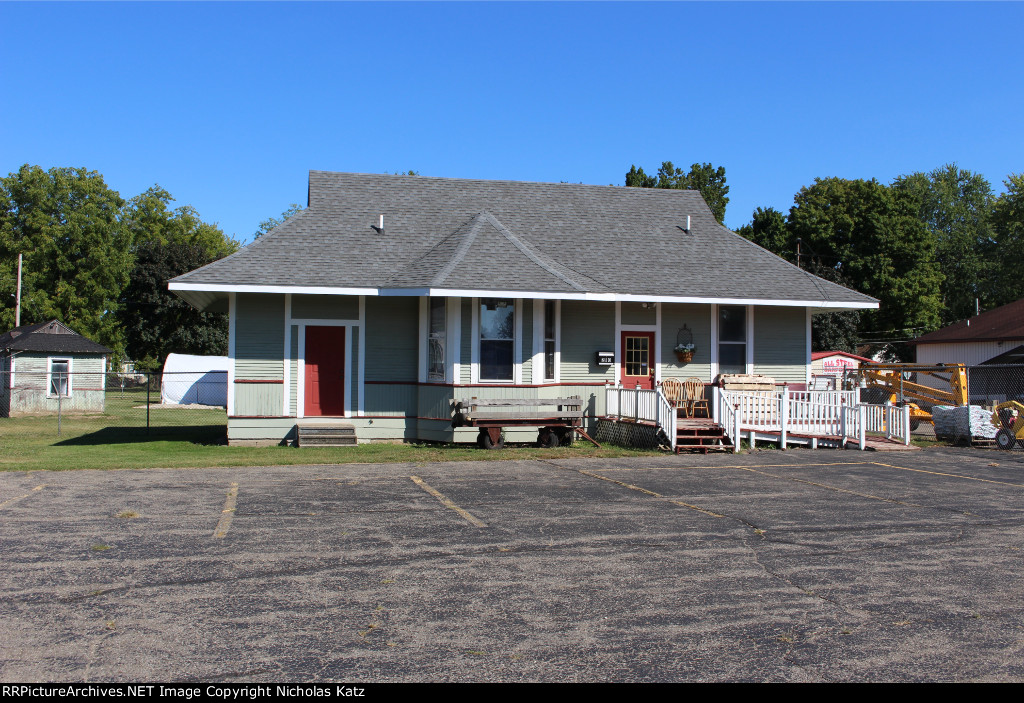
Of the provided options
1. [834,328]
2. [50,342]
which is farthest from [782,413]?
[834,328]

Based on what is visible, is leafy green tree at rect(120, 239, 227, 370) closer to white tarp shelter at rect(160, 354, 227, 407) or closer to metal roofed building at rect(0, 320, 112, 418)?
white tarp shelter at rect(160, 354, 227, 407)

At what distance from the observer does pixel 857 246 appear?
51.5 m

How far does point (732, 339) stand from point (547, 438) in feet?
18.0

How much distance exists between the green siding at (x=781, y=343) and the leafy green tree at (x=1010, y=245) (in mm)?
45869

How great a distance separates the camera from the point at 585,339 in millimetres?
18500

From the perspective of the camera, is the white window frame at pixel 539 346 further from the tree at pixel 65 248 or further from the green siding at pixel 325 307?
the tree at pixel 65 248

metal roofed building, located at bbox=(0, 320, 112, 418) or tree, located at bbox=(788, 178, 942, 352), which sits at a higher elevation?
tree, located at bbox=(788, 178, 942, 352)

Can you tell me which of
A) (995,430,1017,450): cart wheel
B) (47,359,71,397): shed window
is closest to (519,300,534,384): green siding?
(995,430,1017,450): cart wheel

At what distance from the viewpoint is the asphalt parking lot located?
495 cm

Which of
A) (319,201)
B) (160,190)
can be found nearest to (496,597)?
(319,201)

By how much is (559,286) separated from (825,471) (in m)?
6.20

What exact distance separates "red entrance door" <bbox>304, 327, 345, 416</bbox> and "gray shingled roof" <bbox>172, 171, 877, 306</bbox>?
Result: 1.38 metres

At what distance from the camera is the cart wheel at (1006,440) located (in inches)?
732

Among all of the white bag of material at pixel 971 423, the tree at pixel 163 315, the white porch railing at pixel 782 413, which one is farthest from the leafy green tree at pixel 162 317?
the white bag of material at pixel 971 423
